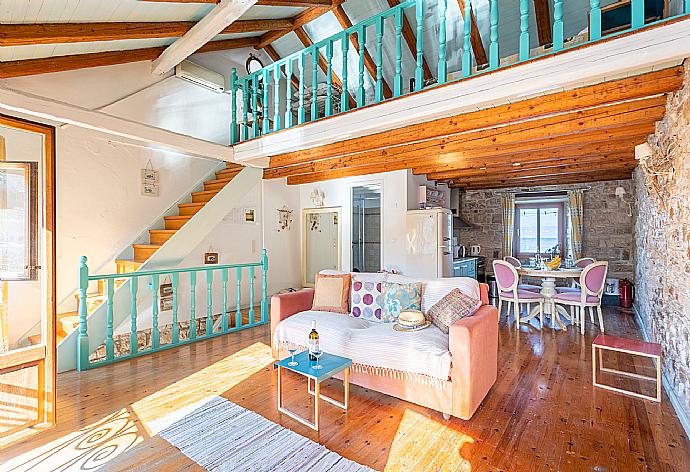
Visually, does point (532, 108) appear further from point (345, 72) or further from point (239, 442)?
point (239, 442)

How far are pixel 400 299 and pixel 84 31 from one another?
12.4ft

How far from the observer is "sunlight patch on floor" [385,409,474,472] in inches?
80.5

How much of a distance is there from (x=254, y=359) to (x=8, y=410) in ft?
6.29

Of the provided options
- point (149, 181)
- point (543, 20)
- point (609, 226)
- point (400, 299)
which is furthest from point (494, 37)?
point (609, 226)

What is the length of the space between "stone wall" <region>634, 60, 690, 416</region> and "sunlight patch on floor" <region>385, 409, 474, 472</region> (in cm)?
164

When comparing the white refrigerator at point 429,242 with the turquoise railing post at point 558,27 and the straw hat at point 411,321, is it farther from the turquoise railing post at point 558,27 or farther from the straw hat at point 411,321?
the turquoise railing post at point 558,27

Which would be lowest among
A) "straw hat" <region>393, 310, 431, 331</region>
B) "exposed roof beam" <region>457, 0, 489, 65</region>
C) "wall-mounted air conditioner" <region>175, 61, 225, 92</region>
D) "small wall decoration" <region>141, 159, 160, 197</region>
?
"straw hat" <region>393, 310, 431, 331</region>

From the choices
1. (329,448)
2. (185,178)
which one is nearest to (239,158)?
(185,178)

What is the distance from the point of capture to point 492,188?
8.12 metres

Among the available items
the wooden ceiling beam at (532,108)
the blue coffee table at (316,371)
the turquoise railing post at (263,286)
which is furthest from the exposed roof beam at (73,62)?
the blue coffee table at (316,371)

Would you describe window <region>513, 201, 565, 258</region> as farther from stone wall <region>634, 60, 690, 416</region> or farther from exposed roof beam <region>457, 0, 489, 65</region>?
stone wall <region>634, 60, 690, 416</region>

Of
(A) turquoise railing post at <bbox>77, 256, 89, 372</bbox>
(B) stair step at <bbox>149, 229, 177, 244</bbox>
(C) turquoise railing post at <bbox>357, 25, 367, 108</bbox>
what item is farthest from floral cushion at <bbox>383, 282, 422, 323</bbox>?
(B) stair step at <bbox>149, 229, 177, 244</bbox>

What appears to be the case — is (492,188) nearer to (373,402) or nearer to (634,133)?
(634,133)

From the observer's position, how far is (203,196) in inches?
222
